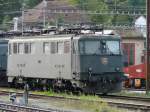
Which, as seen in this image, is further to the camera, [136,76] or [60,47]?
[136,76]

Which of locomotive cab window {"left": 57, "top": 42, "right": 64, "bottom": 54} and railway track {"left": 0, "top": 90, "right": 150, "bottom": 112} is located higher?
locomotive cab window {"left": 57, "top": 42, "right": 64, "bottom": 54}

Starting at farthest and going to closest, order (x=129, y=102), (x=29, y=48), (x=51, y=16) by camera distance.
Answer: (x=51, y=16)
(x=29, y=48)
(x=129, y=102)

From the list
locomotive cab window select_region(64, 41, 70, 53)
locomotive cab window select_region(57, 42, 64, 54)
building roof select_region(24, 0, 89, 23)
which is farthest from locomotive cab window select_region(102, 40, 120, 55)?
building roof select_region(24, 0, 89, 23)

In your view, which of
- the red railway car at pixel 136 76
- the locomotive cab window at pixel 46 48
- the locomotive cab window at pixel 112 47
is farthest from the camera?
the red railway car at pixel 136 76

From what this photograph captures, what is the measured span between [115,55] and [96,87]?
5.87ft

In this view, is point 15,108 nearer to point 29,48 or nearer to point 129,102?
point 129,102

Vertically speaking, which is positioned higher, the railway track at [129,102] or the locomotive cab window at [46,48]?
the locomotive cab window at [46,48]

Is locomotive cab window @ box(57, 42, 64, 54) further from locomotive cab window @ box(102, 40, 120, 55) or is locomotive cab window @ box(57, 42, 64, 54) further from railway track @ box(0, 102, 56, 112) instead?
railway track @ box(0, 102, 56, 112)

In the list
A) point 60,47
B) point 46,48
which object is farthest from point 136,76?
point 60,47

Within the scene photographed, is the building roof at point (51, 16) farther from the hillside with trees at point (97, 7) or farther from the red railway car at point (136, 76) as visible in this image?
the red railway car at point (136, 76)

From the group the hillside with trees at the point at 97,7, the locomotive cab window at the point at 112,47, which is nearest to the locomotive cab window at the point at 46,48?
the locomotive cab window at the point at 112,47

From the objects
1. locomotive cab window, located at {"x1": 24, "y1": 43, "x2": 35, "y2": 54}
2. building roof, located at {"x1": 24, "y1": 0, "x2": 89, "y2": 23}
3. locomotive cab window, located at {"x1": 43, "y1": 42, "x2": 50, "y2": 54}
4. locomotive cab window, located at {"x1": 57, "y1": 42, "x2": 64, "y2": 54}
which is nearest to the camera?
locomotive cab window, located at {"x1": 57, "y1": 42, "x2": 64, "y2": 54}

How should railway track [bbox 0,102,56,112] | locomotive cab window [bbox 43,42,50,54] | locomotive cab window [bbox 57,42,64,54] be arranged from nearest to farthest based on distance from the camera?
railway track [bbox 0,102,56,112] → locomotive cab window [bbox 57,42,64,54] → locomotive cab window [bbox 43,42,50,54]

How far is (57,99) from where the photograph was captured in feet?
83.1
